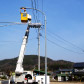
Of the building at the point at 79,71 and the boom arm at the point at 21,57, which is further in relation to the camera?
the building at the point at 79,71

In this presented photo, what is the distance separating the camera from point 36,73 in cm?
2819

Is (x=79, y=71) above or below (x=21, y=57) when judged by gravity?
below

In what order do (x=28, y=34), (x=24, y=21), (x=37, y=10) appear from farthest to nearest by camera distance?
(x=28, y=34) < (x=37, y=10) < (x=24, y=21)

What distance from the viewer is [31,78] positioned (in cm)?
2586

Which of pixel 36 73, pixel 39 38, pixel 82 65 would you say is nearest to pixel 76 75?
pixel 82 65

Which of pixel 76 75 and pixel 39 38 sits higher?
pixel 39 38

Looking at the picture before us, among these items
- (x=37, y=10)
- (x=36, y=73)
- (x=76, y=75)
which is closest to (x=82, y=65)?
(x=76, y=75)

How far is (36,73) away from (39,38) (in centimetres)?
896

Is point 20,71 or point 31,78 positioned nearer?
point 20,71

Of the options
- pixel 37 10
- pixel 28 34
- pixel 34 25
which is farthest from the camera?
Result: pixel 28 34

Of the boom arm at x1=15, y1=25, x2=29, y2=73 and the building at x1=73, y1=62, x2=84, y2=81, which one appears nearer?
the boom arm at x1=15, y1=25, x2=29, y2=73

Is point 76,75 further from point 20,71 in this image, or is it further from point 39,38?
point 20,71

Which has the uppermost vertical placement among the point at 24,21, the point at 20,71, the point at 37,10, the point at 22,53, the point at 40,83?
the point at 37,10

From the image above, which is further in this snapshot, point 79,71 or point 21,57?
point 79,71
